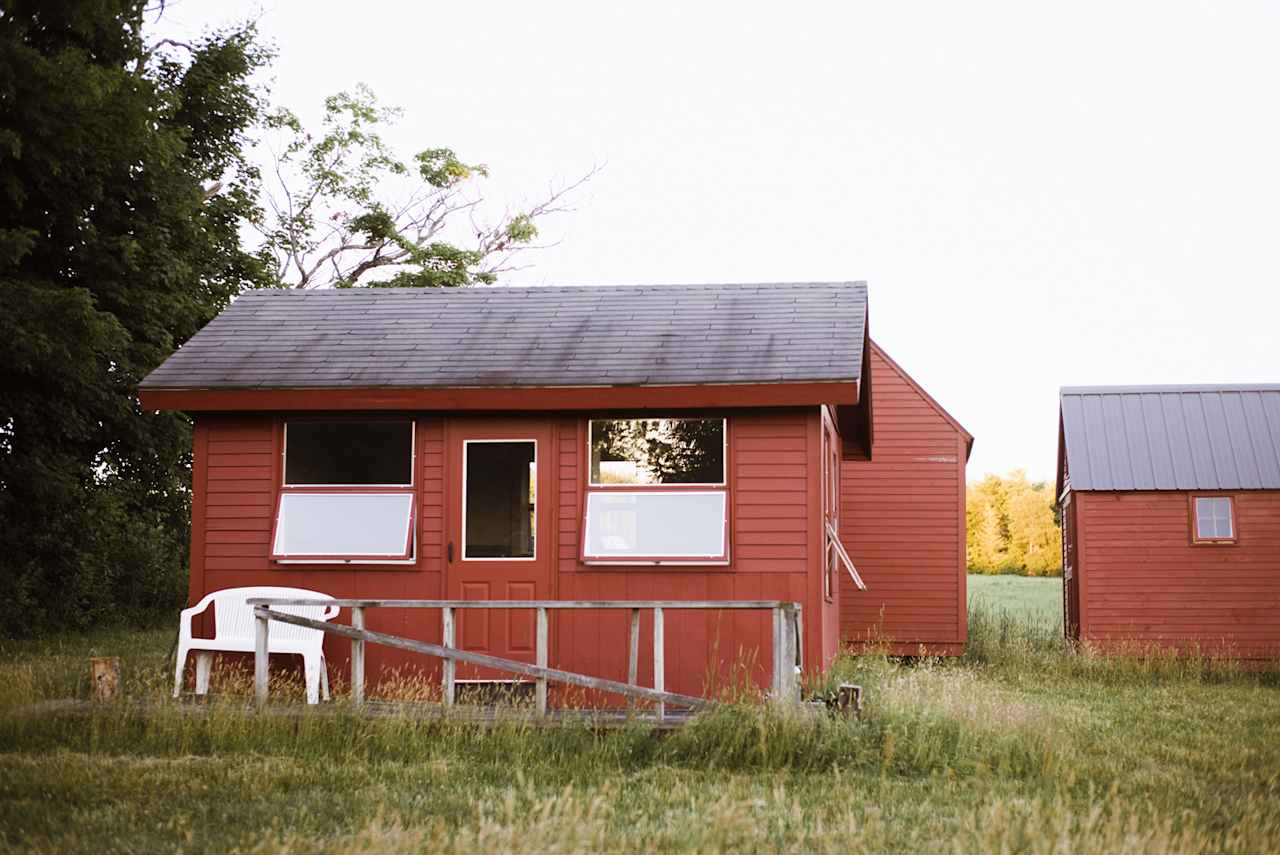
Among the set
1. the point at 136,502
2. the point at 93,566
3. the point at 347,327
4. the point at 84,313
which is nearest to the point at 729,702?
the point at 347,327

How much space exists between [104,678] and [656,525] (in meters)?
4.88

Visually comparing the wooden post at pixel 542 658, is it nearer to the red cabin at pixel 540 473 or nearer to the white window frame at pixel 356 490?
the red cabin at pixel 540 473

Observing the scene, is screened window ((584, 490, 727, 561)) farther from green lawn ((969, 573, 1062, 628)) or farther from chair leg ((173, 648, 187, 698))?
green lawn ((969, 573, 1062, 628))

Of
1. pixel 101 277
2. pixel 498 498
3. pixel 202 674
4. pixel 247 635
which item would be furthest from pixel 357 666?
pixel 101 277

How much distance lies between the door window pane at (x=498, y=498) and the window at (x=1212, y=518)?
12010 millimetres

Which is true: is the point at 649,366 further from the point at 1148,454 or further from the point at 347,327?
the point at 1148,454

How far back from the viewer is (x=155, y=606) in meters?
24.5

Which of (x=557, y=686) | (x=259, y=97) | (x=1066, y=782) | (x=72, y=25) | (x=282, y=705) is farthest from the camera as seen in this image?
(x=259, y=97)

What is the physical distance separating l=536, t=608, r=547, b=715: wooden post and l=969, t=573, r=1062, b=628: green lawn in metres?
24.7

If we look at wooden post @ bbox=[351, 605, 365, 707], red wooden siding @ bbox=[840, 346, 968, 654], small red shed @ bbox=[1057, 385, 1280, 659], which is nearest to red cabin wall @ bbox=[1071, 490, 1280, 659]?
small red shed @ bbox=[1057, 385, 1280, 659]

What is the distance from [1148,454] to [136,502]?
16.9 metres

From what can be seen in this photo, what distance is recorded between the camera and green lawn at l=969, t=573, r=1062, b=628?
37531 mm

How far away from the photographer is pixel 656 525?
42.9ft

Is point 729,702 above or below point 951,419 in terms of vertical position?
below
